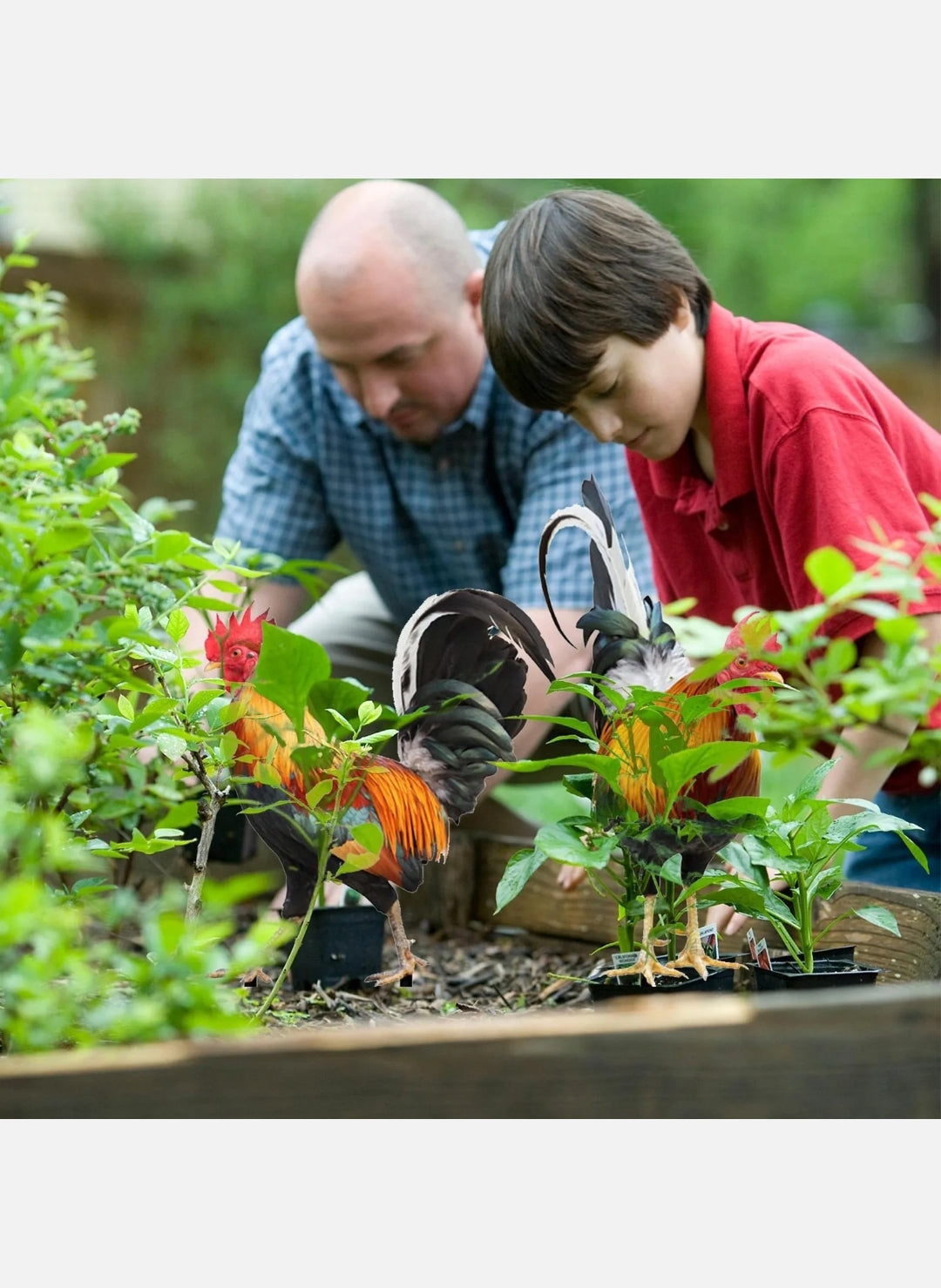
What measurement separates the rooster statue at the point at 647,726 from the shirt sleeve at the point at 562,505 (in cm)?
86

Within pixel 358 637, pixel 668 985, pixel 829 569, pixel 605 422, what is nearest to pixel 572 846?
pixel 668 985

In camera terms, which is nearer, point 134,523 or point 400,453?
point 134,523

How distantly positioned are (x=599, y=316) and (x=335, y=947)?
93 centimetres

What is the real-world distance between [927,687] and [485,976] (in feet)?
3.72

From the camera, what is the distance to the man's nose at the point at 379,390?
7.66 feet

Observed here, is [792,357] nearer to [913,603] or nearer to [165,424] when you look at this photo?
[913,603]

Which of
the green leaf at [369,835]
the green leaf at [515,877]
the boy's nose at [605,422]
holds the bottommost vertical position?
the green leaf at [515,877]

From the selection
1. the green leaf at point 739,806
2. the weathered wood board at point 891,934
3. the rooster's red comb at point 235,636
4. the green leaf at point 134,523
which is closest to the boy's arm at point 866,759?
the weathered wood board at point 891,934

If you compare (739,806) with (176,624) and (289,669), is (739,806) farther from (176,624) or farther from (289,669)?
(176,624)

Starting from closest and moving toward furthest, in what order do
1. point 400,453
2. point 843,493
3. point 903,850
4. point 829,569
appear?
point 829,569 → point 843,493 → point 903,850 → point 400,453

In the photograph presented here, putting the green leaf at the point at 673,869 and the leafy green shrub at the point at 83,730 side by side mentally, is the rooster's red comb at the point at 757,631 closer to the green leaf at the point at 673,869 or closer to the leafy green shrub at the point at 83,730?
the green leaf at the point at 673,869

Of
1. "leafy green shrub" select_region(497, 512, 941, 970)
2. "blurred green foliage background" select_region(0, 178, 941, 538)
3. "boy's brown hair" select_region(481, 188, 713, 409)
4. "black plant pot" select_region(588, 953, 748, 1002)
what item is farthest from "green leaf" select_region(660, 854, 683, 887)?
"blurred green foliage background" select_region(0, 178, 941, 538)

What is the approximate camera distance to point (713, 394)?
5.73 feet

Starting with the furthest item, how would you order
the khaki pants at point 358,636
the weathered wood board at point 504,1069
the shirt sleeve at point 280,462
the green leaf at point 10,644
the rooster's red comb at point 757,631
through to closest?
the khaki pants at point 358,636 → the shirt sleeve at point 280,462 → the green leaf at point 10,644 → the rooster's red comb at point 757,631 → the weathered wood board at point 504,1069
